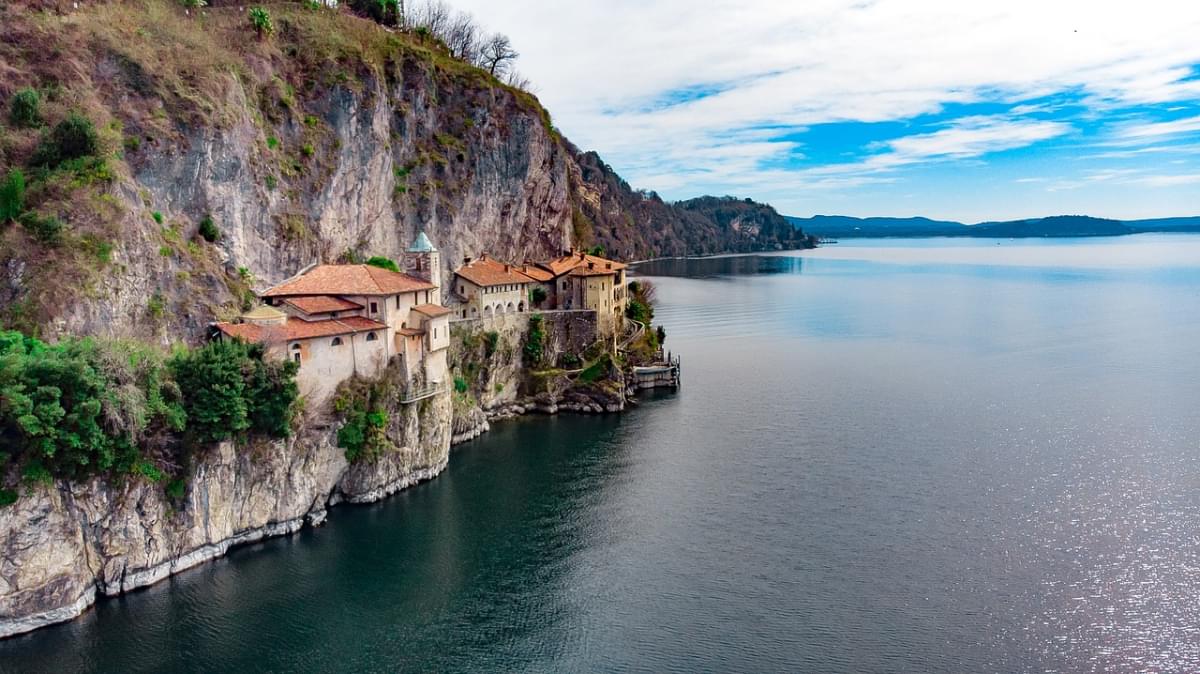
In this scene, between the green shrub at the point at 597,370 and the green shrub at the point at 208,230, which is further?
the green shrub at the point at 597,370

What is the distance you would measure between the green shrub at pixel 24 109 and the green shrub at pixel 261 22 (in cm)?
1684

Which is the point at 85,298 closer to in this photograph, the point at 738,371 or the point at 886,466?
the point at 886,466

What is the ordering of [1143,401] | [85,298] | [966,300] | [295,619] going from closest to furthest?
[295,619] < [85,298] < [1143,401] < [966,300]

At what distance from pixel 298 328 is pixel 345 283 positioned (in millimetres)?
5278

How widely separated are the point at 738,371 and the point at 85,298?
54225mm

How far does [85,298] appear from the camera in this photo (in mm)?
31500

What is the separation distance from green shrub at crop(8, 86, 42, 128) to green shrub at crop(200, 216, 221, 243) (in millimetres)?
8277

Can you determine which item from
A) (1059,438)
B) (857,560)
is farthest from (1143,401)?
(857,560)

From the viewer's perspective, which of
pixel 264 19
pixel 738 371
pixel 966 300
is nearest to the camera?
pixel 264 19

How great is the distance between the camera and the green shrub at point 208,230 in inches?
1565

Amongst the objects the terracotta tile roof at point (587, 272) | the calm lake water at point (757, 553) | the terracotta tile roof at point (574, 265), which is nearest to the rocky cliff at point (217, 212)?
the calm lake water at point (757, 553)

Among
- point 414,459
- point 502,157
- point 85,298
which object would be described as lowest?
point 414,459

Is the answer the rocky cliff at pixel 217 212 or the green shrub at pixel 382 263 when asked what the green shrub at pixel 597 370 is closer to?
the rocky cliff at pixel 217 212

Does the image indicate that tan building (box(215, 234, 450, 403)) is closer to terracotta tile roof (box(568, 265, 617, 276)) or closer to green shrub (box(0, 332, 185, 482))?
green shrub (box(0, 332, 185, 482))
